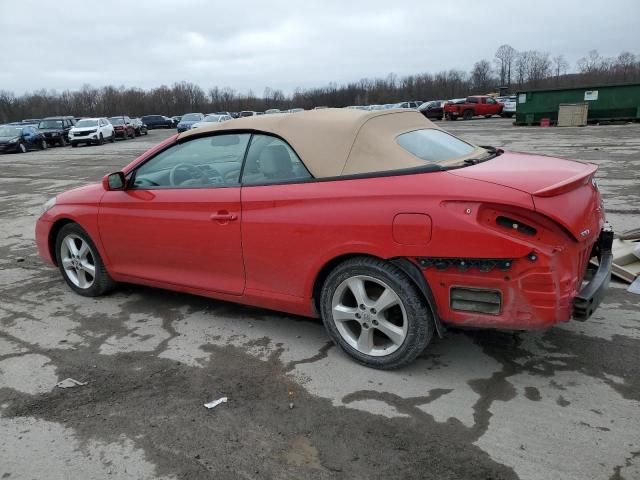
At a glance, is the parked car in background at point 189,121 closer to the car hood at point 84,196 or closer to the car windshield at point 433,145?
the car hood at point 84,196

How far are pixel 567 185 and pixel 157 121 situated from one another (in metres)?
57.1

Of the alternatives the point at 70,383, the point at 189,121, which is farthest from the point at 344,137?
the point at 189,121

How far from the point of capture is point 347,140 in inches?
134

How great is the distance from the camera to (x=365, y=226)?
307 cm

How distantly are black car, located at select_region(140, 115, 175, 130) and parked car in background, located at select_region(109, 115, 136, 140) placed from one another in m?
17.4

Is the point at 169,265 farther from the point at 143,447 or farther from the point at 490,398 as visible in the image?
the point at 490,398

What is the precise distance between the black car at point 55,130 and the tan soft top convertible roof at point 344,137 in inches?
1246

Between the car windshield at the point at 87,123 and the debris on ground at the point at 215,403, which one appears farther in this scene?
the car windshield at the point at 87,123

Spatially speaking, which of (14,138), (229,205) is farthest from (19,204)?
(14,138)

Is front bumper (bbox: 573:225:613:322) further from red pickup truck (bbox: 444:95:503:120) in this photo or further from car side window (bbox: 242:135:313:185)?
red pickup truck (bbox: 444:95:503:120)

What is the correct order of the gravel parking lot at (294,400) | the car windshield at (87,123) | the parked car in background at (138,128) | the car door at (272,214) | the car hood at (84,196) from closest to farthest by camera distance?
the gravel parking lot at (294,400) → the car door at (272,214) → the car hood at (84,196) → the car windshield at (87,123) → the parked car in background at (138,128)

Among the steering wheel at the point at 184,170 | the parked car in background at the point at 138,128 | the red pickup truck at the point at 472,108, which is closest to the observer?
the steering wheel at the point at 184,170

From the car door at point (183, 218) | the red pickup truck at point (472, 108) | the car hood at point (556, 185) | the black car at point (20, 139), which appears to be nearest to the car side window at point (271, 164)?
the car door at point (183, 218)

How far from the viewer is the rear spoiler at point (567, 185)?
110 inches
